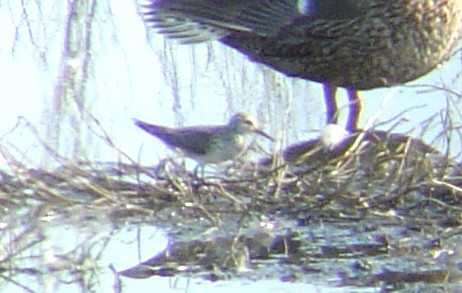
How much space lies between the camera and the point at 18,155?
752cm

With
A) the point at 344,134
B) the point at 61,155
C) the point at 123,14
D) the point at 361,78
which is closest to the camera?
the point at 61,155

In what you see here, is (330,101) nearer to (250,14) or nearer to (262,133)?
(250,14)

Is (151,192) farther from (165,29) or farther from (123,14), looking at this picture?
(123,14)

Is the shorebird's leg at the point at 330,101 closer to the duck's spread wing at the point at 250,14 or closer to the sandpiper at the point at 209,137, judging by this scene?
the duck's spread wing at the point at 250,14

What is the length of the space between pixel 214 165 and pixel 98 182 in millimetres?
629

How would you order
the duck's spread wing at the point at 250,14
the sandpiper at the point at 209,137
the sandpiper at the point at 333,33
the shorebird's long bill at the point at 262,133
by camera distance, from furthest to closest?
the duck's spread wing at the point at 250,14, the sandpiper at the point at 333,33, the shorebird's long bill at the point at 262,133, the sandpiper at the point at 209,137

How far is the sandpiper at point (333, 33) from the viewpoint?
8266 millimetres

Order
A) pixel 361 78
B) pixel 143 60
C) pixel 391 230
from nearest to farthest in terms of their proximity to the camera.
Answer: pixel 391 230 < pixel 361 78 < pixel 143 60

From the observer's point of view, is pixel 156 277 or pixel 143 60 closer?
pixel 156 277

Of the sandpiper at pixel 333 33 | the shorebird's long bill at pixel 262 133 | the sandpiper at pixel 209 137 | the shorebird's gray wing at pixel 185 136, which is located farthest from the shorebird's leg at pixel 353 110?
the shorebird's gray wing at pixel 185 136

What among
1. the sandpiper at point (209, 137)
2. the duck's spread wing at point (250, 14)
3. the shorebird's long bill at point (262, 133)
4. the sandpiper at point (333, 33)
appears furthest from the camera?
the duck's spread wing at point (250, 14)

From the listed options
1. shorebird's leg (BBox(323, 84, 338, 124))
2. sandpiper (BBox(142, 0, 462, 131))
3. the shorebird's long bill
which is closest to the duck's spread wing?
sandpiper (BBox(142, 0, 462, 131))

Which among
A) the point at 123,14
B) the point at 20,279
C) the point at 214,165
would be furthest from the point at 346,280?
the point at 123,14

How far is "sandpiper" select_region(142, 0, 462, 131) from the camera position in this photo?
8.27 meters
